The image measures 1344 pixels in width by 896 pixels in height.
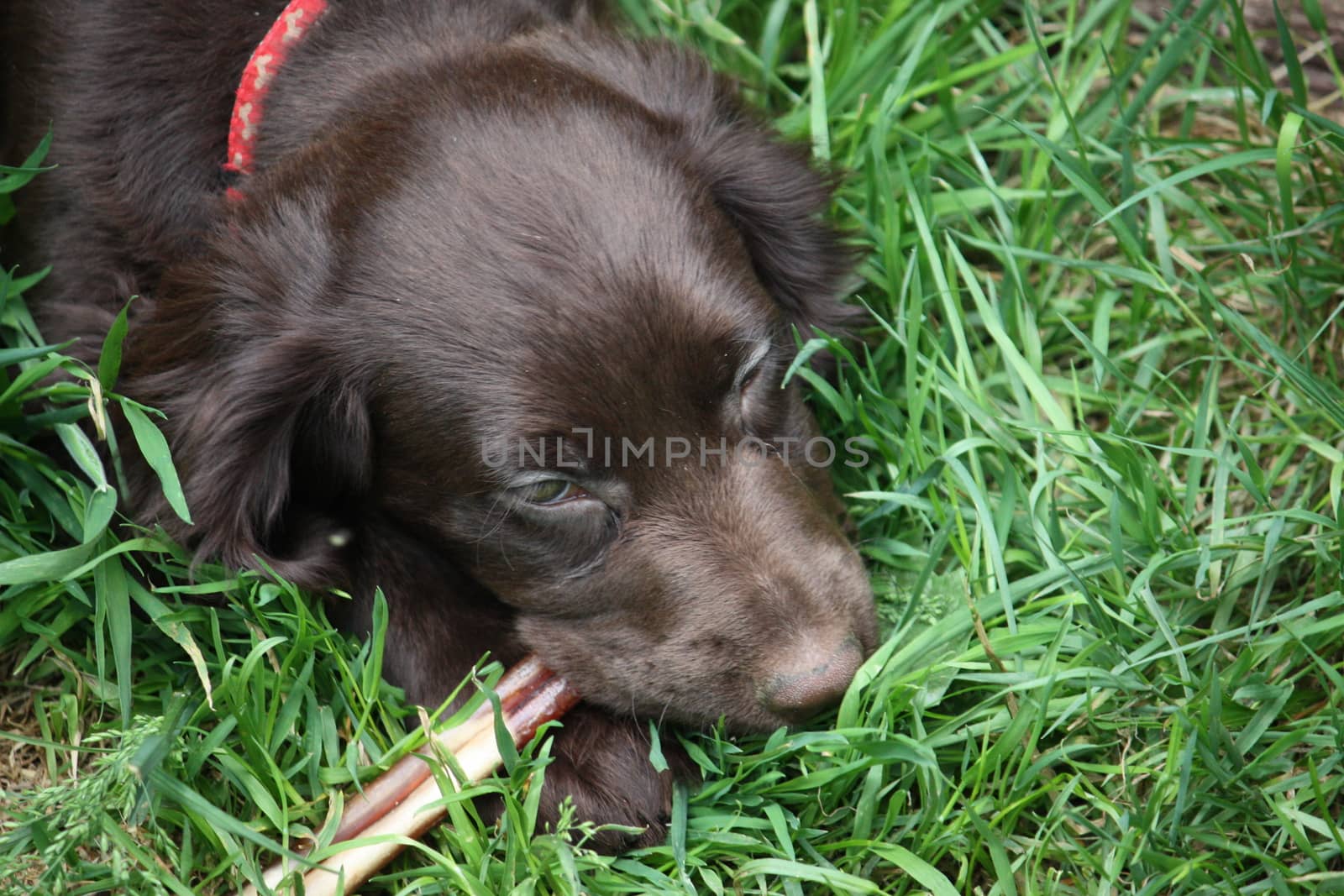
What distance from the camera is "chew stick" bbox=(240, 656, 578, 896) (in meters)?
2.61

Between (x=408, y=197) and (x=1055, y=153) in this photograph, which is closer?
(x=408, y=197)

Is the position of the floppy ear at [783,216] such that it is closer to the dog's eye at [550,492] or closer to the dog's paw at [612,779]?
the dog's eye at [550,492]

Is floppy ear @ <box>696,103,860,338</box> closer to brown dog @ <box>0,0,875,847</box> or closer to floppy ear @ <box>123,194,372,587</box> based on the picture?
brown dog @ <box>0,0,875,847</box>

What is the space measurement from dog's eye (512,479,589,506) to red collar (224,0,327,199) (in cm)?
99

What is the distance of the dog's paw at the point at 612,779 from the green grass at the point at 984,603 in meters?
0.05

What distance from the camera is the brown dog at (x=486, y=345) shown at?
2592 millimetres

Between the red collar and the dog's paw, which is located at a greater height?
the red collar

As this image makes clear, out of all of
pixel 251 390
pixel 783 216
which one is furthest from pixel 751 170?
pixel 251 390

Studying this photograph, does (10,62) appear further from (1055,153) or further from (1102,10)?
(1102,10)

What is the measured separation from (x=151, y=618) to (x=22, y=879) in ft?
1.85

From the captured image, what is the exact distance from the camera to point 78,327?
301 cm

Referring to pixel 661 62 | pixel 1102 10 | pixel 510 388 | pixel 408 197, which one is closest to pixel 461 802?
pixel 510 388

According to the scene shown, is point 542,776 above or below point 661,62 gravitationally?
below

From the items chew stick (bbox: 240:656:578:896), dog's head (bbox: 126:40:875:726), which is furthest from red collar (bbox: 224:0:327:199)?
chew stick (bbox: 240:656:578:896)
